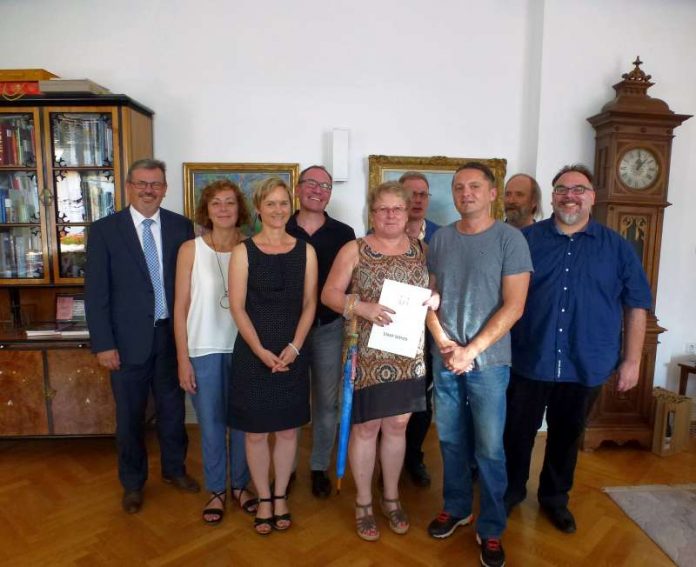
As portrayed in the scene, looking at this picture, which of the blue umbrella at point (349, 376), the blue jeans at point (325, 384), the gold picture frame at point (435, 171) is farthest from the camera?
the gold picture frame at point (435, 171)

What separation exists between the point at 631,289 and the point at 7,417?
334cm

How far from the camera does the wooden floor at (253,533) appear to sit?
201cm

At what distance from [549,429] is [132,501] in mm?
2002

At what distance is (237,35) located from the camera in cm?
316

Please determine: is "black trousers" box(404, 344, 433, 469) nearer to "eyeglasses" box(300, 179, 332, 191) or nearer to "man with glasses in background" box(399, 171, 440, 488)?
"man with glasses in background" box(399, 171, 440, 488)

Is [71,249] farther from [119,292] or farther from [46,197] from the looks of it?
[119,292]

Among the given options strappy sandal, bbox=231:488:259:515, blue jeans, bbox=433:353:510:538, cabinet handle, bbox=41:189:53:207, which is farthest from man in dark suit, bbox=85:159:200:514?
blue jeans, bbox=433:353:510:538

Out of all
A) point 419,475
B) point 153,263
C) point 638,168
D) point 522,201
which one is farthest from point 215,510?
point 638,168

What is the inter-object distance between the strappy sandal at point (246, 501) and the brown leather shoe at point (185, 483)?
244 millimetres

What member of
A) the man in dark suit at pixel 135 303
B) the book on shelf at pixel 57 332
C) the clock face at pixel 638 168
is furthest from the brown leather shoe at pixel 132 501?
the clock face at pixel 638 168

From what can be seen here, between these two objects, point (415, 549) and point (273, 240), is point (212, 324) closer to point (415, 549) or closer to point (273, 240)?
point (273, 240)

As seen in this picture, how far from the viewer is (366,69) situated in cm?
325

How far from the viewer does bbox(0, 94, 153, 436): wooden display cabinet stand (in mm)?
2816

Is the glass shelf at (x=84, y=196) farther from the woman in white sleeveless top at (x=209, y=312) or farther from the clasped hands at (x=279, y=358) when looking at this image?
the clasped hands at (x=279, y=358)
